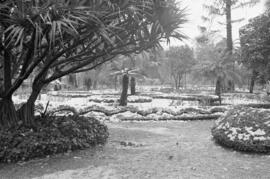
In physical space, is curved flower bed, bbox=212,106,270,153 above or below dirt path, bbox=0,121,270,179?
above

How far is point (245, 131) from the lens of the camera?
4891mm

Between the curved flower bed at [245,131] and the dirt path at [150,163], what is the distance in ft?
0.58

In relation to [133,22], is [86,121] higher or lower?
lower

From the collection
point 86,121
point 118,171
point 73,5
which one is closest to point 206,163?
point 118,171

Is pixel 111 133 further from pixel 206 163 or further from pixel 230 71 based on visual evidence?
pixel 230 71

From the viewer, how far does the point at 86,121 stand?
5.77 m

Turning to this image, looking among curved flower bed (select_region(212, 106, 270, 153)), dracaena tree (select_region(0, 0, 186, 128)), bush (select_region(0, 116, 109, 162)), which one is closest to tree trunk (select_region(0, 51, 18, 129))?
dracaena tree (select_region(0, 0, 186, 128))

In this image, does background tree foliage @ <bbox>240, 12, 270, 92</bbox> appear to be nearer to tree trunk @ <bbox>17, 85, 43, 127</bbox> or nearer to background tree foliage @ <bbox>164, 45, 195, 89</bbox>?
tree trunk @ <bbox>17, 85, 43, 127</bbox>

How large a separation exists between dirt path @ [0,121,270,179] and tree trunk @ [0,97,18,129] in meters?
1.18

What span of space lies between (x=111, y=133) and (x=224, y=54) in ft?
33.6

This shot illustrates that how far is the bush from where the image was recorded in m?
4.25

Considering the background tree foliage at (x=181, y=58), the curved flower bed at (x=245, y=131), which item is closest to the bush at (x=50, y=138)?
the curved flower bed at (x=245, y=131)

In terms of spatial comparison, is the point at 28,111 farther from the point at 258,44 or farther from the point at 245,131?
the point at 258,44

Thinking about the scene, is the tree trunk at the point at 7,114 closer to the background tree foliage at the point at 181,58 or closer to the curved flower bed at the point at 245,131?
the curved flower bed at the point at 245,131
